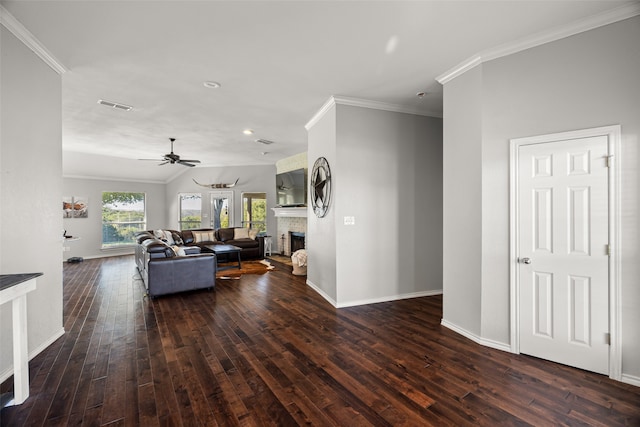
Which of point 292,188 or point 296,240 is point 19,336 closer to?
point 292,188

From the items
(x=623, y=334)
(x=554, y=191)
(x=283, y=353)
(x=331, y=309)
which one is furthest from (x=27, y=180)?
(x=623, y=334)

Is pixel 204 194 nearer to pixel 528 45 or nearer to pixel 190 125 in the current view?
pixel 190 125

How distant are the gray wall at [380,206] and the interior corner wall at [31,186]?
123 inches

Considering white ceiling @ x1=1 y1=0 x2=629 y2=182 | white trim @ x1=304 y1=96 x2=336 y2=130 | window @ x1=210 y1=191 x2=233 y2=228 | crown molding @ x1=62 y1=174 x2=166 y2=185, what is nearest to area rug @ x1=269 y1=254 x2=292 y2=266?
window @ x1=210 y1=191 x2=233 y2=228

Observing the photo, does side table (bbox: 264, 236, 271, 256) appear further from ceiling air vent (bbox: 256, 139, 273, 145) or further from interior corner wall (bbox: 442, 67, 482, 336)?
interior corner wall (bbox: 442, 67, 482, 336)

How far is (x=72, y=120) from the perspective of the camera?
4.78 m

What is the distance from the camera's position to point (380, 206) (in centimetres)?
408

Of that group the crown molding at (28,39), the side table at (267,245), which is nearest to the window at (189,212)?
the side table at (267,245)

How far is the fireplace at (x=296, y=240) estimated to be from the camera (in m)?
7.79

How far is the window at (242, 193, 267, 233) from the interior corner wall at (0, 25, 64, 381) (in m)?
6.33

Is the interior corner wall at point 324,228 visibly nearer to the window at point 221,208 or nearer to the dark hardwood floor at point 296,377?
the dark hardwood floor at point 296,377

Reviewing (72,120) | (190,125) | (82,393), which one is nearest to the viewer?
(82,393)

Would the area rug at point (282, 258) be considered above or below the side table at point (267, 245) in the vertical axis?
below

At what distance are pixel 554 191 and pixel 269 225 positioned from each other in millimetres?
7694
